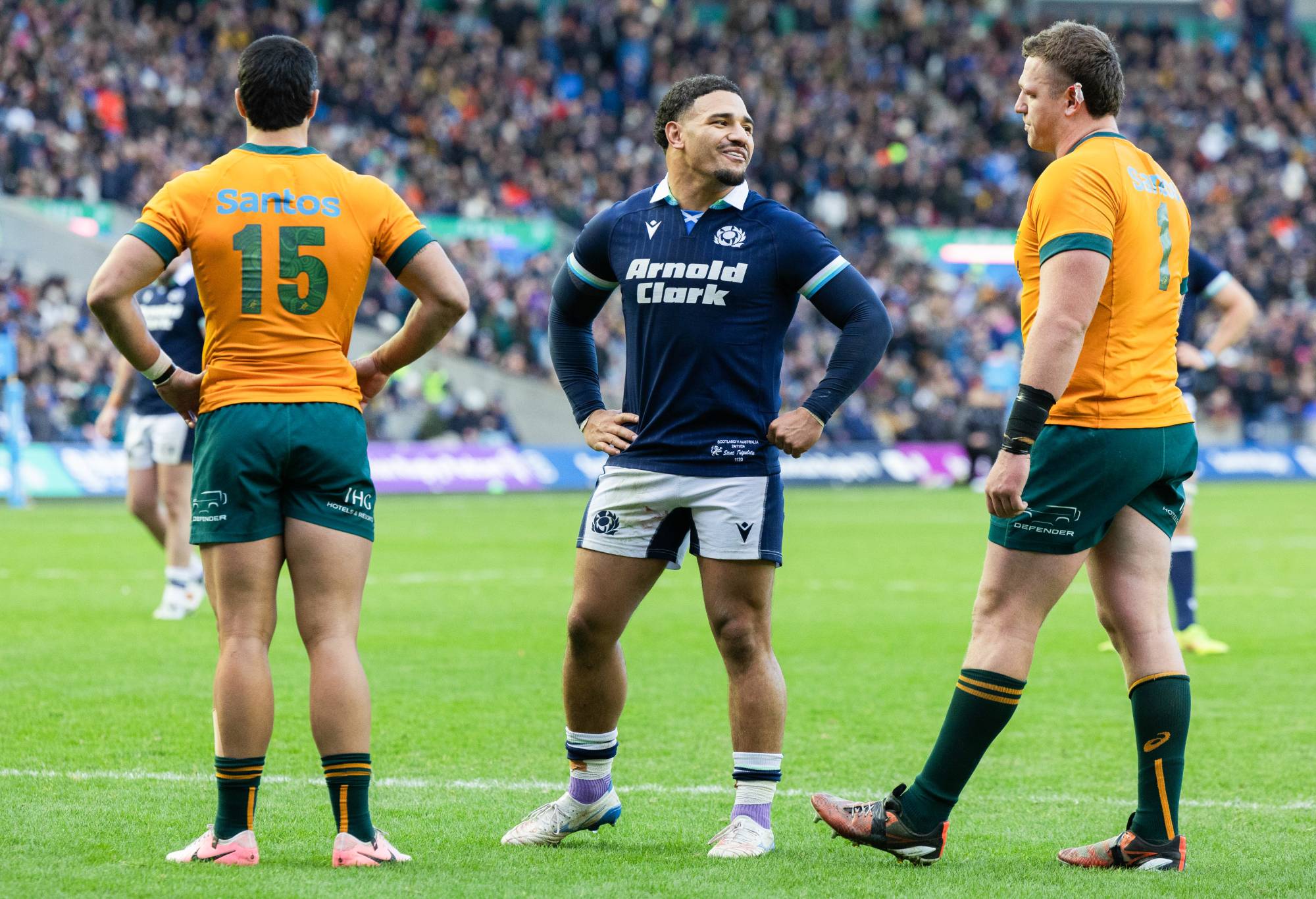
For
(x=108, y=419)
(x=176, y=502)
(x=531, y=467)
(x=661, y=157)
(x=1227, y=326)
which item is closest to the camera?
(x=1227, y=326)

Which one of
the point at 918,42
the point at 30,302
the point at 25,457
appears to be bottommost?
the point at 25,457

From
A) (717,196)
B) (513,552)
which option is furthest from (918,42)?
(717,196)

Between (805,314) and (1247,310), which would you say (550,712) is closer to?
(1247,310)

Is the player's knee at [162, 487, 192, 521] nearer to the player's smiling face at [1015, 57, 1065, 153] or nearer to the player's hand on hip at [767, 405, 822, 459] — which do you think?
the player's hand on hip at [767, 405, 822, 459]

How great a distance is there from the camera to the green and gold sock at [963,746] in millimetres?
4578

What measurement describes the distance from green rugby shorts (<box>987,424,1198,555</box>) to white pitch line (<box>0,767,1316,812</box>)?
1.39 meters

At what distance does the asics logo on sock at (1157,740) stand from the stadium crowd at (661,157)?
859 inches

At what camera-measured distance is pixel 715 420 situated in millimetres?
4859

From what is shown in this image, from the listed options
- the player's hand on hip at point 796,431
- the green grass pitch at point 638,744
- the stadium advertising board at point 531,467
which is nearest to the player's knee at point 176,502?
the green grass pitch at point 638,744

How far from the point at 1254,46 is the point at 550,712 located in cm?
4258

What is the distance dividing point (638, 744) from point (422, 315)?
2577mm

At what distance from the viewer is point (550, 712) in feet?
24.0

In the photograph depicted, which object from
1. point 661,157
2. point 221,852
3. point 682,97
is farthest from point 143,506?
point 661,157

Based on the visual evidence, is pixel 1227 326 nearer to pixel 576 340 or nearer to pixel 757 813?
pixel 576 340
